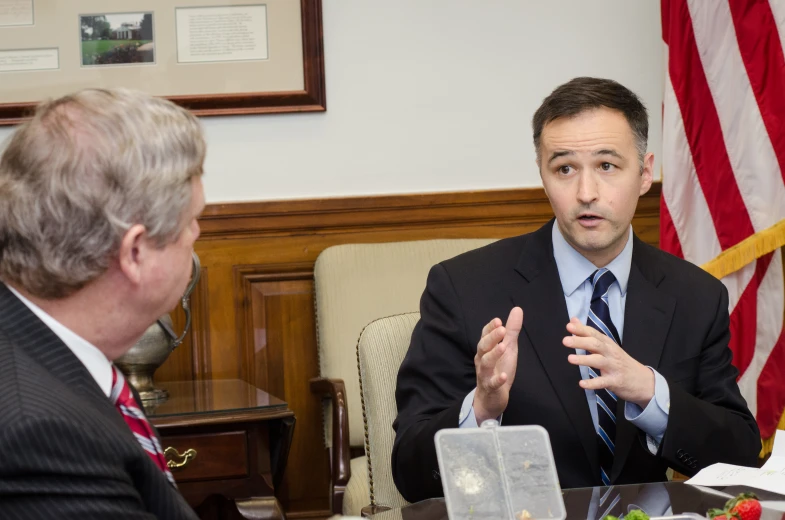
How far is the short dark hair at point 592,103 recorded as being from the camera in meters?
2.28

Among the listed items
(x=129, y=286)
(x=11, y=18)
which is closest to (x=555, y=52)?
(x=11, y=18)

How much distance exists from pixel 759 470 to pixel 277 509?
147cm

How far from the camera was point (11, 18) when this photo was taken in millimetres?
3520

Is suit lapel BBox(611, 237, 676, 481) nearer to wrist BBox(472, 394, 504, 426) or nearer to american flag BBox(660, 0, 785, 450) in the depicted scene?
wrist BBox(472, 394, 504, 426)

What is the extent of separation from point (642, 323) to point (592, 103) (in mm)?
529

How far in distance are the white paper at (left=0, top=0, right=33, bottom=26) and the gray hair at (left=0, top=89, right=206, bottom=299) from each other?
252 cm

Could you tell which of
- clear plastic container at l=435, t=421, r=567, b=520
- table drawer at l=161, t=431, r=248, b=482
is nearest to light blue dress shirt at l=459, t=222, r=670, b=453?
clear plastic container at l=435, t=421, r=567, b=520

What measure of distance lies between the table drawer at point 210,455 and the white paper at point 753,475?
1.46 m

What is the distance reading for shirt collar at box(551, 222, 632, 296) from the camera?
89.7 inches

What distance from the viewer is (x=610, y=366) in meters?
1.88

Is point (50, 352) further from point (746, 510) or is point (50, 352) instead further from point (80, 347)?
point (746, 510)

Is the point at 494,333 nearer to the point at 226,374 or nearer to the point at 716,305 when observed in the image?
the point at 716,305

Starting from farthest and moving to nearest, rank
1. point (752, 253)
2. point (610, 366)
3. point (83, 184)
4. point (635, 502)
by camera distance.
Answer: point (752, 253) < point (610, 366) < point (635, 502) < point (83, 184)

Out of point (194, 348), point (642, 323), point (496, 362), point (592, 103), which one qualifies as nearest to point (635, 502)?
point (496, 362)
